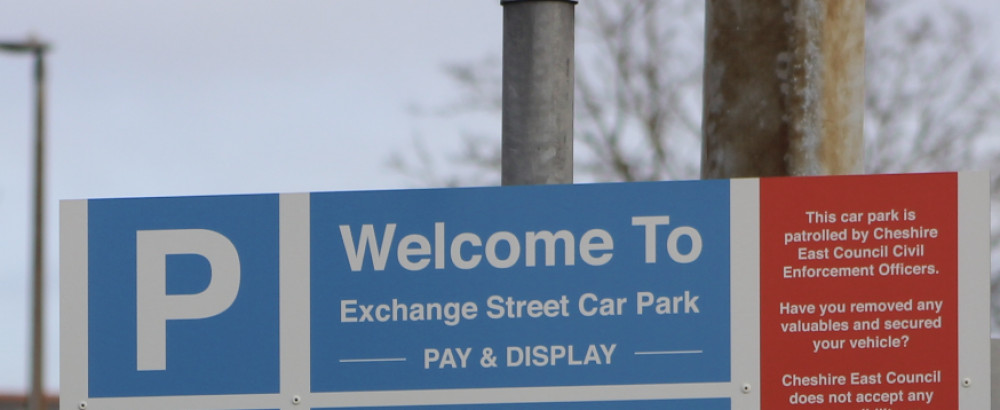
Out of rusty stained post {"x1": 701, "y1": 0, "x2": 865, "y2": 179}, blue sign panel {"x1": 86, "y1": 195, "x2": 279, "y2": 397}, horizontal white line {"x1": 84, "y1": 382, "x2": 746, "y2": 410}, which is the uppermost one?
rusty stained post {"x1": 701, "y1": 0, "x2": 865, "y2": 179}

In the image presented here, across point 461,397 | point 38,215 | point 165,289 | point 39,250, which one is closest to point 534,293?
point 461,397

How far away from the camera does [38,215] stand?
16766 mm

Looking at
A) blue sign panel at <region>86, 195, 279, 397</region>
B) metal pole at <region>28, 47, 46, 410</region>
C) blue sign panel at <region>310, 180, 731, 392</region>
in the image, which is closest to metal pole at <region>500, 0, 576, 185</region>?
blue sign panel at <region>310, 180, 731, 392</region>

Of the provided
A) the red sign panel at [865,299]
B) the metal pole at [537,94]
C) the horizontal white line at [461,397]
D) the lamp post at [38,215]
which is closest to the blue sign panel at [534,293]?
the horizontal white line at [461,397]

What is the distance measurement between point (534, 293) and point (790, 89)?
35.8 inches

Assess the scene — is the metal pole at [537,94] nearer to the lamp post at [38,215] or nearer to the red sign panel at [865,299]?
the red sign panel at [865,299]

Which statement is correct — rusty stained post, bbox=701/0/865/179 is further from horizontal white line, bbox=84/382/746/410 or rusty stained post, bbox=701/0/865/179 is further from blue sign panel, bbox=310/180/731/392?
horizontal white line, bbox=84/382/746/410

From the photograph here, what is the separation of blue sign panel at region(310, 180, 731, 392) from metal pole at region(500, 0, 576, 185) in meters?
1.22

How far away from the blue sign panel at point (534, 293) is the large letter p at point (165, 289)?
236 millimetres

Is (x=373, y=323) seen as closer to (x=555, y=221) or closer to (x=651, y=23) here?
(x=555, y=221)

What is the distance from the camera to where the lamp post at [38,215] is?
1467cm

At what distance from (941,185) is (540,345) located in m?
1.00

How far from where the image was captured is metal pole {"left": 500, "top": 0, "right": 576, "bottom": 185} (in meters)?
4.62

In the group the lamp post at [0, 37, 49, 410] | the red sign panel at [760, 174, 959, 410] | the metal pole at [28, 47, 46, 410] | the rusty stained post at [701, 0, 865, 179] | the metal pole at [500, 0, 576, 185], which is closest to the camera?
the red sign panel at [760, 174, 959, 410]
